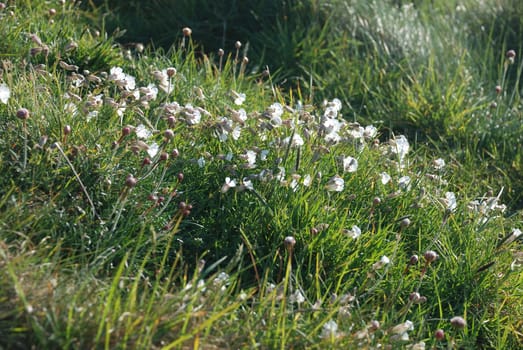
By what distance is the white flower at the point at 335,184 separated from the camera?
315 centimetres

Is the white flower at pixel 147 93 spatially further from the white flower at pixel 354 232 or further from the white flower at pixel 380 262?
the white flower at pixel 380 262

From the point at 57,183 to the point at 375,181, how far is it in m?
1.38

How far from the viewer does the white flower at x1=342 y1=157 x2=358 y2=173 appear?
3324 mm

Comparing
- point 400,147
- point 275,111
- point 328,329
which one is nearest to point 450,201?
point 400,147

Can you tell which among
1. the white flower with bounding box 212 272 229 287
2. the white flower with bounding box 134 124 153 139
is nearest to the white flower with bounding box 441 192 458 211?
the white flower with bounding box 212 272 229 287

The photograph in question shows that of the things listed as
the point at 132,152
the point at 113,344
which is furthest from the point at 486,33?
the point at 113,344

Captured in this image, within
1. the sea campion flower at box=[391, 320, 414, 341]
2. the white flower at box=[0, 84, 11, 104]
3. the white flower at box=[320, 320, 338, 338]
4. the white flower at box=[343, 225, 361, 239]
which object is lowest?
the sea campion flower at box=[391, 320, 414, 341]

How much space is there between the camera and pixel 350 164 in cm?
334

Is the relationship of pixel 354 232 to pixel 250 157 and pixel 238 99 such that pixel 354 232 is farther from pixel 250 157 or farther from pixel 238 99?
pixel 238 99

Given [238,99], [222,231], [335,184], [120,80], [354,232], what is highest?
[120,80]

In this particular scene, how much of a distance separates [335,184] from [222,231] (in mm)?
499

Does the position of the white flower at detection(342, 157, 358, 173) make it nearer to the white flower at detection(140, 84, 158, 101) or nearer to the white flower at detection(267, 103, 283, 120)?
the white flower at detection(267, 103, 283, 120)

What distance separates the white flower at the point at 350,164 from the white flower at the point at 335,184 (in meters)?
0.17

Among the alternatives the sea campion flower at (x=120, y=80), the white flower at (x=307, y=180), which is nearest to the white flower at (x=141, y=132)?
the sea campion flower at (x=120, y=80)
